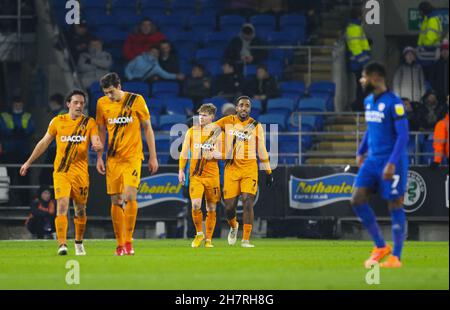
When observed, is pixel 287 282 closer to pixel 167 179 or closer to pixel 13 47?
pixel 167 179

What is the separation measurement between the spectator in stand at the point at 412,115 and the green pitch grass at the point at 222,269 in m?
7.51

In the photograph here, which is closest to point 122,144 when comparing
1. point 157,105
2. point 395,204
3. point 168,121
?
point 395,204

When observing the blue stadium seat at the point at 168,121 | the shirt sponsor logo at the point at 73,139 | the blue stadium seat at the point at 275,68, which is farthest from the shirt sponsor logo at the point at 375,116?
the blue stadium seat at the point at 275,68

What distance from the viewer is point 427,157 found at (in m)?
28.8

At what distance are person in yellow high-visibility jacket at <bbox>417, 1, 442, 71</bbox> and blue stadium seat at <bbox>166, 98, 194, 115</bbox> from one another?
541 cm

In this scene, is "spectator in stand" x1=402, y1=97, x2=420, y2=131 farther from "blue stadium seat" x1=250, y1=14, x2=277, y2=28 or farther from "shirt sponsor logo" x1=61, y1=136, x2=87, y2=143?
"shirt sponsor logo" x1=61, y1=136, x2=87, y2=143

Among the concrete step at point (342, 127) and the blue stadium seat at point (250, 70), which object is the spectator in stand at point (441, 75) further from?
the blue stadium seat at point (250, 70)

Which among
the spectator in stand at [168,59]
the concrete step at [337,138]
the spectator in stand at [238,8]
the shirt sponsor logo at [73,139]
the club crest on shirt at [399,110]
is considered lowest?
the concrete step at [337,138]

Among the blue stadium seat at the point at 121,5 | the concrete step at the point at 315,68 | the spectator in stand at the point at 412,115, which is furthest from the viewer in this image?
the blue stadium seat at the point at 121,5

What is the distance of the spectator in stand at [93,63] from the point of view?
3161 cm

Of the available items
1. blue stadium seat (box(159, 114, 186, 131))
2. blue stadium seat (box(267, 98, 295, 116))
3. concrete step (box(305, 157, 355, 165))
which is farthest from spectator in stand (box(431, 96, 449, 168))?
blue stadium seat (box(159, 114, 186, 131))

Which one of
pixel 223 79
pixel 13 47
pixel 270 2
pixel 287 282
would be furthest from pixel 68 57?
pixel 287 282

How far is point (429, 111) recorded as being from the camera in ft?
95.1

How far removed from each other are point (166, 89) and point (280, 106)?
113 inches
